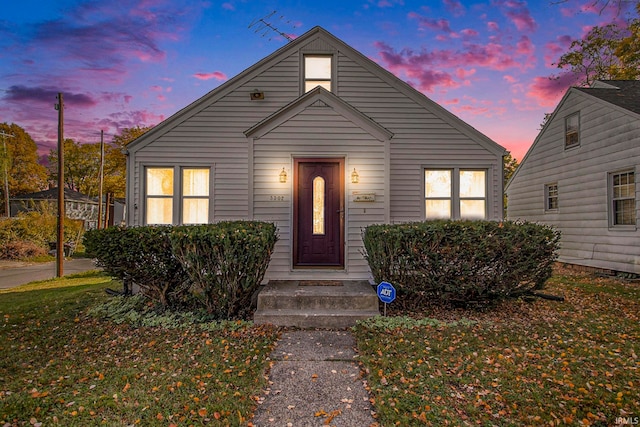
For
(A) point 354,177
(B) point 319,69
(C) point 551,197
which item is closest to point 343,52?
(B) point 319,69

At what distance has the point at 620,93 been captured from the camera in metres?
9.02

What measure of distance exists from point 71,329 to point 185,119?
4224 mm

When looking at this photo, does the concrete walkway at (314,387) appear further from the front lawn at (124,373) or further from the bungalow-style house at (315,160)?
the bungalow-style house at (315,160)

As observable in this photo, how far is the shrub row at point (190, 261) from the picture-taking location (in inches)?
164

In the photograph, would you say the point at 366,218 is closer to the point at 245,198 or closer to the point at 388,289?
the point at 388,289

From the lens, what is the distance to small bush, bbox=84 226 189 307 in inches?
174

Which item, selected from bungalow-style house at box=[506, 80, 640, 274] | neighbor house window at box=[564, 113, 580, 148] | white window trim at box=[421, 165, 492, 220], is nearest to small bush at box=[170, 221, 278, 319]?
white window trim at box=[421, 165, 492, 220]

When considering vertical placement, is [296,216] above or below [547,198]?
below

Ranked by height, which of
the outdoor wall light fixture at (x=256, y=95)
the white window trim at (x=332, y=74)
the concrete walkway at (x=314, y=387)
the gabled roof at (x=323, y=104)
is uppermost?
the white window trim at (x=332, y=74)

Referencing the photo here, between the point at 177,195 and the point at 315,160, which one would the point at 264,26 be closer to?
the point at 315,160

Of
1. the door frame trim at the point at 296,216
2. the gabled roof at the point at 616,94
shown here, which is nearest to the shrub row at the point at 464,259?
the door frame trim at the point at 296,216

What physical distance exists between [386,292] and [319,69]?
5032mm

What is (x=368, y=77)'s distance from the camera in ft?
22.0

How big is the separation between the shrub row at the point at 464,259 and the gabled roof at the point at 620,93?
6.17m
